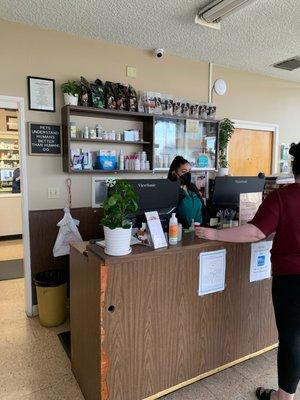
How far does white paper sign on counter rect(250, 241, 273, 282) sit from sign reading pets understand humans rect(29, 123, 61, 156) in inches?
83.9

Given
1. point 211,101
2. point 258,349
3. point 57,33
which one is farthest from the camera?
point 211,101

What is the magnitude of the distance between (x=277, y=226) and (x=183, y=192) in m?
0.93

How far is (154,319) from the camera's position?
5.83 ft

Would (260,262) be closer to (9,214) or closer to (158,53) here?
(158,53)

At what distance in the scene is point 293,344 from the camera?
65.7 inches

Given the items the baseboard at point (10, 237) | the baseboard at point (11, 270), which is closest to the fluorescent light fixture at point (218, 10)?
the baseboard at point (11, 270)

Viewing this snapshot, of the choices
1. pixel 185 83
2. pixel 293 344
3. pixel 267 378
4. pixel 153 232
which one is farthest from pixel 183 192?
pixel 185 83

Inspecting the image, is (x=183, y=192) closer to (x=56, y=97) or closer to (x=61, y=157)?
(x=61, y=157)

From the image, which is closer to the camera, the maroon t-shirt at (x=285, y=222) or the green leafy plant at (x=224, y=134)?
the maroon t-shirt at (x=285, y=222)

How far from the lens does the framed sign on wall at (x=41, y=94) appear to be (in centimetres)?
293

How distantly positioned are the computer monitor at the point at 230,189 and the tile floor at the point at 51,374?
125cm

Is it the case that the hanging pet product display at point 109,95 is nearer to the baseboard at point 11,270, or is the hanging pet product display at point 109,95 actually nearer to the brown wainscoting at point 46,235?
the brown wainscoting at point 46,235

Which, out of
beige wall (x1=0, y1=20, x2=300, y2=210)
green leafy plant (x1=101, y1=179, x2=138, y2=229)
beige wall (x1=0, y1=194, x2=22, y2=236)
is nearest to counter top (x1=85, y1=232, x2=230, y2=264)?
green leafy plant (x1=101, y1=179, x2=138, y2=229)

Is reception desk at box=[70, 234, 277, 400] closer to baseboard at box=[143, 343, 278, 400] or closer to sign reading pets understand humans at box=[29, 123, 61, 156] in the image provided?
baseboard at box=[143, 343, 278, 400]
